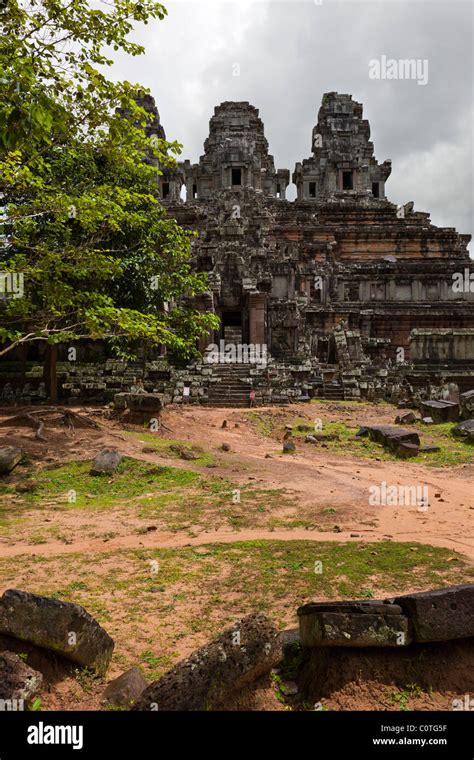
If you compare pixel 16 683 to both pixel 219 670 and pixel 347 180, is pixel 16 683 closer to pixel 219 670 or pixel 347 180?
pixel 219 670

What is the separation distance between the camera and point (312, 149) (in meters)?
53.2

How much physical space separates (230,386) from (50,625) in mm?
19250

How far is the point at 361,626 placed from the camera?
3.75 metres

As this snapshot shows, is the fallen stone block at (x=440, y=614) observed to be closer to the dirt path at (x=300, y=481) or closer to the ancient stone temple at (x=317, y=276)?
the dirt path at (x=300, y=481)

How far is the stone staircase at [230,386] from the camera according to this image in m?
22.0

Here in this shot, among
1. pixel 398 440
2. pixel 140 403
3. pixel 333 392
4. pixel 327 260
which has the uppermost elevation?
pixel 327 260

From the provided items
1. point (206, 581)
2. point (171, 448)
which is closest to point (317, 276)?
point (171, 448)

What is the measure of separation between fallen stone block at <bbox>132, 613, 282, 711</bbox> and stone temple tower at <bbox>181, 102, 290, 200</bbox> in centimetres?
4675

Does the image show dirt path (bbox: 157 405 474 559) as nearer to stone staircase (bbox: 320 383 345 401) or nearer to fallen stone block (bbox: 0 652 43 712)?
fallen stone block (bbox: 0 652 43 712)

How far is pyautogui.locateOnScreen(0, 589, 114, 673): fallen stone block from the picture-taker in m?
3.82

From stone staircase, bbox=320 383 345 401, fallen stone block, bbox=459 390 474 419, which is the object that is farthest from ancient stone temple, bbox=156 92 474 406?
fallen stone block, bbox=459 390 474 419

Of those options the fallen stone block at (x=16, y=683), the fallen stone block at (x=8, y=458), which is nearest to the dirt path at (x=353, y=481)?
the fallen stone block at (x=16, y=683)

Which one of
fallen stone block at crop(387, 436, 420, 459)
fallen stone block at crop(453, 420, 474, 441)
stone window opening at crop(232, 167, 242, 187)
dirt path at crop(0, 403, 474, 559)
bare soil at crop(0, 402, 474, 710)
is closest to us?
bare soil at crop(0, 402, 474, 710)

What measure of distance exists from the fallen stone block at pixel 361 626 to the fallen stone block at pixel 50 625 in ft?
6.15
